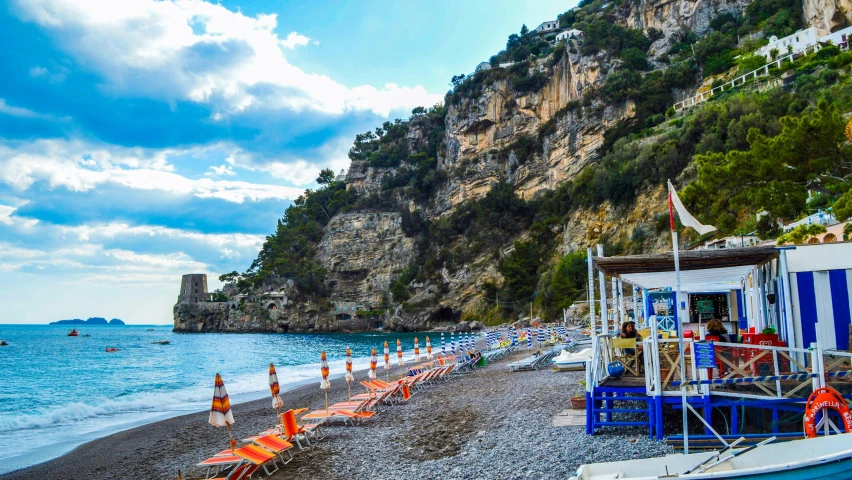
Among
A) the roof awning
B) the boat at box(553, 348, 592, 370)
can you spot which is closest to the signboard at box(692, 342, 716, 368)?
the roof awning

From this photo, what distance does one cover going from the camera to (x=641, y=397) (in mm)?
8648

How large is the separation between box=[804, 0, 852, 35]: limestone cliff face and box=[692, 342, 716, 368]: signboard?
5578 cm

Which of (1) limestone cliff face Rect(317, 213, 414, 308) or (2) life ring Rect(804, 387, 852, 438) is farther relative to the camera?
(1) limestone cliff face Rect(317, 213, 414, 308)

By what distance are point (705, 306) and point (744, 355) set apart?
12.7 metres

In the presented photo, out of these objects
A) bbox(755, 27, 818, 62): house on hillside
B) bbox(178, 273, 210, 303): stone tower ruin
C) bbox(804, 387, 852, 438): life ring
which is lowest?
bbox(804, 387, 852, 438): life ring

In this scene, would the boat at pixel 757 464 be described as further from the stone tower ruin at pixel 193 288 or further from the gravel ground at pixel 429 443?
the stone tower ruin at pixel 193 288

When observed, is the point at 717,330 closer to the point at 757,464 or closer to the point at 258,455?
the point at 757,464

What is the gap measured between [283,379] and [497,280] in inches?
1739

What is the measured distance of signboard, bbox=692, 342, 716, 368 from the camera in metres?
7.59

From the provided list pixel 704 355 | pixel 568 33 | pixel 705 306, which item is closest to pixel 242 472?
pixel 704 355

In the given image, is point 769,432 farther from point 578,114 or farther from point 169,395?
point 578,114

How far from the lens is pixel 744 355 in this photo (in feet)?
25.9

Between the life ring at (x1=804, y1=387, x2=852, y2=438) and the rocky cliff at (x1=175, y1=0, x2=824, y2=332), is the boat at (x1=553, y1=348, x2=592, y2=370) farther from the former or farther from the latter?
the rocky cliff at (x1=175, y1=0, x2=824, y2=332)

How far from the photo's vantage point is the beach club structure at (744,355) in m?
7.57
